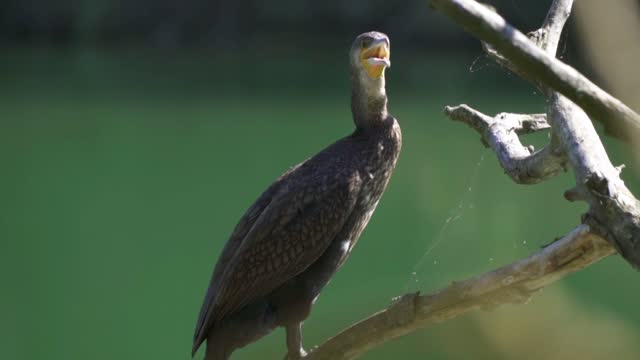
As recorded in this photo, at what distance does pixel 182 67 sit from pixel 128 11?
1.42 metres

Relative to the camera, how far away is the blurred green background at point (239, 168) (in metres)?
5.30

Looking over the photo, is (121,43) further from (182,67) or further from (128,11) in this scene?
(182,67)

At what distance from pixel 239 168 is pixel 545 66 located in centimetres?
665

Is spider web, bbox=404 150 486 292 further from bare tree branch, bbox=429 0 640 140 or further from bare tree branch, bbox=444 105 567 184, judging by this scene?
bare tree branch, bbox=429 0 640 140

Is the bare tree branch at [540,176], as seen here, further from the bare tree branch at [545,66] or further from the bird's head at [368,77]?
the bird's head at [368,77]

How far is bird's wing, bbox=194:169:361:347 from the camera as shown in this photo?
2.81 meters

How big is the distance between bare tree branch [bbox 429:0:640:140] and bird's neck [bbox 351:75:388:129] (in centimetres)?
165

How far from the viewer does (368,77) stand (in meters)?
3.10

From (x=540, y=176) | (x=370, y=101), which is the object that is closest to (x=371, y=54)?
(x=370, y=101)

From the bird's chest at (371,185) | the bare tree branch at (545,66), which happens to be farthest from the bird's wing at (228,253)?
the bare tree branch at (545,66)

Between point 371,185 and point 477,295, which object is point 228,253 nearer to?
point 371,185

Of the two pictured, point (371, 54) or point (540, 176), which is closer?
point (540, 176)

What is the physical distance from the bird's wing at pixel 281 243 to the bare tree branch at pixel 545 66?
145 cm

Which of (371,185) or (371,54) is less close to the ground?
(371,54)
